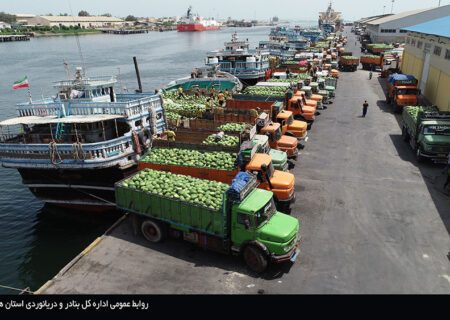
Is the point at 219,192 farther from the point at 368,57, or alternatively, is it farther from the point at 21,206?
the point at 368,57

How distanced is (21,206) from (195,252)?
46.9 feet

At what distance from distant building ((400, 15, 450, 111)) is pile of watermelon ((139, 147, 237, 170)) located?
25.8 m

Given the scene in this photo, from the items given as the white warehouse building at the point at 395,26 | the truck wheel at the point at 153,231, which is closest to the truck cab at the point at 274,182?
the truck wheel at the point at 153,231

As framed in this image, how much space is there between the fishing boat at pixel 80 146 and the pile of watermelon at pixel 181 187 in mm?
3866

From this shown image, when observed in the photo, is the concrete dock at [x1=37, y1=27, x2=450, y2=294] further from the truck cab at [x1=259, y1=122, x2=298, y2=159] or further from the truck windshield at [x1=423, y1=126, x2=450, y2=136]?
the truck windshield at [x1=423, y1=126, x2=450, y2=136]

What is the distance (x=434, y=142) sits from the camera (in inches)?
803

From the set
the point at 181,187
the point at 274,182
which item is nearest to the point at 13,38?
the point at 181,187

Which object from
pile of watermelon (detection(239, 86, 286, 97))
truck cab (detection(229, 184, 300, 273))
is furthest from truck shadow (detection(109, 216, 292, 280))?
pile of watermelon (detection(239, 86, 286, 97))

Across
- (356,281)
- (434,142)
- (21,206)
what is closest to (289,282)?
(356,281)

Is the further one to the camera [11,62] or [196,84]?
[11,62]

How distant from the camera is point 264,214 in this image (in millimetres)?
11672

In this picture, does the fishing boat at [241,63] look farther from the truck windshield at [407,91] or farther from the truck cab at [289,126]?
the truck cab at [289,126]

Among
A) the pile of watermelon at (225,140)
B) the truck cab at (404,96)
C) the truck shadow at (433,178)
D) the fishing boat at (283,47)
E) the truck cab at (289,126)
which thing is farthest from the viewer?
the fishing boat at (283,47)

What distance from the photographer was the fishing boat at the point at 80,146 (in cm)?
1672
